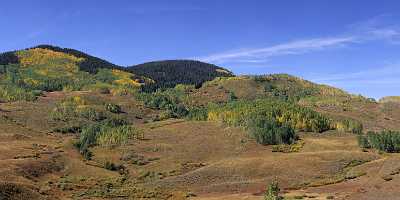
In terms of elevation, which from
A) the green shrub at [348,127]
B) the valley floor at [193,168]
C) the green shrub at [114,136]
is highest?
the green shrub at [348,127]

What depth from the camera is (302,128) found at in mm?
152250

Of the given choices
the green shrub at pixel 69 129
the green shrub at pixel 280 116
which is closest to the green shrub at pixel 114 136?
the green shrub at pixel 69 129

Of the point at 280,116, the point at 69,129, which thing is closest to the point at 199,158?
the point at 280,116

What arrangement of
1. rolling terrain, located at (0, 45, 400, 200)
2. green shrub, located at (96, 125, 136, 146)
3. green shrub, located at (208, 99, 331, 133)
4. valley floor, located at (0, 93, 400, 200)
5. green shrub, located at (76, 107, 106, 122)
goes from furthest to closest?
green shrub, located at (76, 107, 106, 122)
green shrub, located at (208, 99, 331, 133)
green shrub, located at (96, 125, 136, 146)
rolling terrain, located at (0, 45, 400, 200)
valley floor, located at (0, 93, 400, 200)

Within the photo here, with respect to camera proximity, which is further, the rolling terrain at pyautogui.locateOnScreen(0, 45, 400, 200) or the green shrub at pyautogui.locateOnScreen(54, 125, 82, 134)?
the green shrub at pyautogui.locateOnScreen(54, 125, 82, 134)

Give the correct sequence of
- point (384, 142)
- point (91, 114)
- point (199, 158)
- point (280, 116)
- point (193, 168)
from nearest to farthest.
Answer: point (193, 168) < point (384, 142) < point (199, 158) < point (280, 116) < point (91, 114)

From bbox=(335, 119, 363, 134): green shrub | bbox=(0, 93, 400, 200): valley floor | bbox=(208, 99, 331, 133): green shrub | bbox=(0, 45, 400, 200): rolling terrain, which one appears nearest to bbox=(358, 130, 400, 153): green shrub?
bbox=(0, 45, 400, 200): rolling terrain

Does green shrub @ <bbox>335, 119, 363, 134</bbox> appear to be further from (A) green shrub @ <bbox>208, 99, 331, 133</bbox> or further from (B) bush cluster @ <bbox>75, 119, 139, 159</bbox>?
(B) bush cluster @ <bbox>75, 119, 139, 159</bbox>

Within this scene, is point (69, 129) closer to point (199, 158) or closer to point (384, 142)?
point (199, 158)

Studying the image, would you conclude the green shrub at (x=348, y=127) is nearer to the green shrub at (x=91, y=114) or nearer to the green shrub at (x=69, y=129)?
the green shrub at (x=69, y=129)

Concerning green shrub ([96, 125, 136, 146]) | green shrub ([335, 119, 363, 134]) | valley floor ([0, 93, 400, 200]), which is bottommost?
valley floor ([0, 93, 400, 200])

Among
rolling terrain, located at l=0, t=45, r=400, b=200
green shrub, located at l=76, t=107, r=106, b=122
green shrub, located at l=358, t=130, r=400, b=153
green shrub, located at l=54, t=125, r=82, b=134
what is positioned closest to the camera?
rolling terrain, located at l=0, t=45, r=400, b=200

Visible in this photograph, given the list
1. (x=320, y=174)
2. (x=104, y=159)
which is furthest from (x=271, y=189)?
(x=104, y=159)

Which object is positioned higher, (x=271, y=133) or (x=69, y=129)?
(x=271, y=133)
